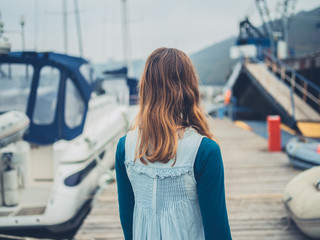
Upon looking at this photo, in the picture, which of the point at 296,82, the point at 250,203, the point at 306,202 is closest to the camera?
the point at 306,202

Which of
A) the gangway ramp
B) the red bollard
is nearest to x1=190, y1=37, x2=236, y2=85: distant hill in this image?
the gangway ramp

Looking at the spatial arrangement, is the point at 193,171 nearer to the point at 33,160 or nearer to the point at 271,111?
the point at 33,160

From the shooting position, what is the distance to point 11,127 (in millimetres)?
3320

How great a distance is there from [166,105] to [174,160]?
0.23 meters

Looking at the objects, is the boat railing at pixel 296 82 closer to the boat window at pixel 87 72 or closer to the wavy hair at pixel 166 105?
the boat window at pixel 87 72

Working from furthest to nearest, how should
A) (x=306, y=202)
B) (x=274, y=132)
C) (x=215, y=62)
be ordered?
(x=215, y=62)
(x=274, y=132)
(x=306, y=202)

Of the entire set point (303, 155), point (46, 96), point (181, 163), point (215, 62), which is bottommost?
point (303, 155)

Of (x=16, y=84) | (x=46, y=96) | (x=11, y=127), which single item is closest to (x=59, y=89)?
(x=46, y=96)

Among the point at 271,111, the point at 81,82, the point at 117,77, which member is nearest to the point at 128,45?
the point at 117,77

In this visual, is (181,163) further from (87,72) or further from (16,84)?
(87,72)

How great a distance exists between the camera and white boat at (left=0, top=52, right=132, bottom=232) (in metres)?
3.63

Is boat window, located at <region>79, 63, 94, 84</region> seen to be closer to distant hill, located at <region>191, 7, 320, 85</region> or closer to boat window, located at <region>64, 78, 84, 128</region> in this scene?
boat window, located at <region>64, 78, 84, 128</region>

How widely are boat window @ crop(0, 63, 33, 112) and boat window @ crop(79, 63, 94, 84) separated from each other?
0.83 metres

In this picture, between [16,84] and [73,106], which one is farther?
[73,106]
